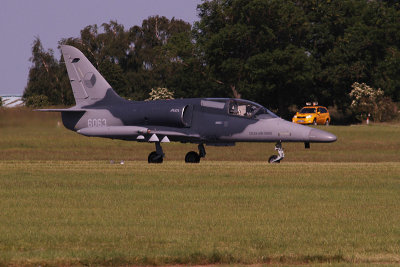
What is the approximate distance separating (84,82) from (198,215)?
22.8 meters

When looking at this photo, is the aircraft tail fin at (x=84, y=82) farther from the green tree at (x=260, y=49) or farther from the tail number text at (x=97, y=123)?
the green tree at (x=260, y=49)

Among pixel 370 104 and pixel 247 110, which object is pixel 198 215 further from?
pixel 370 104

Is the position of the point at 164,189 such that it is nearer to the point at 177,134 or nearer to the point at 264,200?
the point at 264,200

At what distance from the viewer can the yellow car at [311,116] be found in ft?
260

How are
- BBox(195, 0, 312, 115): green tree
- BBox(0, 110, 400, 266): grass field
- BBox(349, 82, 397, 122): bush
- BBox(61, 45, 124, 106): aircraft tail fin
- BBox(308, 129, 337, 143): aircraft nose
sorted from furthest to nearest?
BBox(195, 0, 312, 115): green tree < BBox(349, 82, 397, 122): bush < BBox(61, 45, 124, 106): aircraft tail fin < BBox(308, 129, 337, 143): aircraft nose < BBox(0, 110, 400, 266): grass field

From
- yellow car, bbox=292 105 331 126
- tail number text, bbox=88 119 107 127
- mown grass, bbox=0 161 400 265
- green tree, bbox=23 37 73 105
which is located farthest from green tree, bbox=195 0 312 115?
mown grass, bbox=0 161 400 265

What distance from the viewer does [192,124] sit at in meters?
36.0

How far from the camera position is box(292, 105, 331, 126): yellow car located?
79125 millimetres

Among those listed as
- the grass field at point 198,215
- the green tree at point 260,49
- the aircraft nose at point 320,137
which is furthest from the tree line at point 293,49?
the grass field at point 198,215

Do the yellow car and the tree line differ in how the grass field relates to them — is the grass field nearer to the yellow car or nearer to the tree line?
the yellow car

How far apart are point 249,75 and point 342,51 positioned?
39.5 ft

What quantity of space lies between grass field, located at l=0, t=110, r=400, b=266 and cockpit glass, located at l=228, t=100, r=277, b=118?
4.49 meters

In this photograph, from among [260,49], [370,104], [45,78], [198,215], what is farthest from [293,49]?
[198,215]

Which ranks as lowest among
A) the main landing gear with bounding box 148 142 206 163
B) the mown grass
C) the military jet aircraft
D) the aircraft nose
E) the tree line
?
the mown grass
